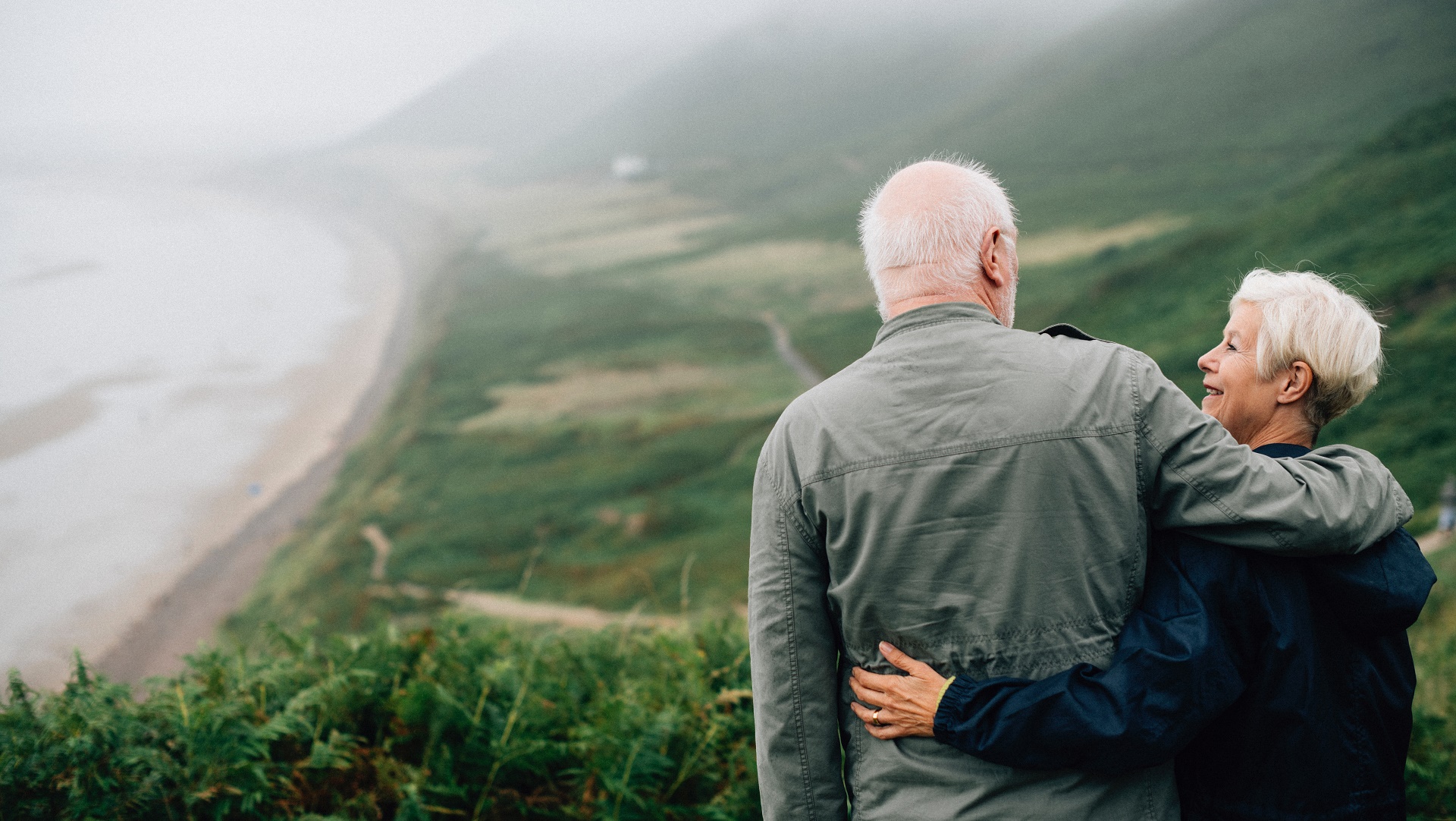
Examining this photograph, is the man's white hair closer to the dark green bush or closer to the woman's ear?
the woman's ear

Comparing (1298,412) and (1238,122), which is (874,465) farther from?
(1238,122)

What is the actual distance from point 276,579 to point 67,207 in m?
72.2

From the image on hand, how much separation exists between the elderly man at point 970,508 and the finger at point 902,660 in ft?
0.09

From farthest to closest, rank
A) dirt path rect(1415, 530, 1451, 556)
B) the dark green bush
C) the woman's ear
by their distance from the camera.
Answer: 1. dirt path rect(1415, 530, 1451, 556)
2. the dark green bush
3. the woman's ear

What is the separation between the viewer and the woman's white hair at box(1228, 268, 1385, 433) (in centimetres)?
226

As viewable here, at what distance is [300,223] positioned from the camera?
8750 cm

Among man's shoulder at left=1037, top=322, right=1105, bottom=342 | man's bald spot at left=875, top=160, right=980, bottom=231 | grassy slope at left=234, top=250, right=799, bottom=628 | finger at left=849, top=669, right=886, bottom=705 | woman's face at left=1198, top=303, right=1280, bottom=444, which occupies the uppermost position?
man's bald spot at left=875, top=160, right=980, bottom=231

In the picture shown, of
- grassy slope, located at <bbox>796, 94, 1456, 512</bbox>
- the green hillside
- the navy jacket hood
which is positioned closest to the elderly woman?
the navy jacket hood

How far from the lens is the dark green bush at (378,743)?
11.2 feet

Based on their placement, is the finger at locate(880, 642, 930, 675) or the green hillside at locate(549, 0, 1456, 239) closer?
the finger at locate(880, 642, 930, 675)

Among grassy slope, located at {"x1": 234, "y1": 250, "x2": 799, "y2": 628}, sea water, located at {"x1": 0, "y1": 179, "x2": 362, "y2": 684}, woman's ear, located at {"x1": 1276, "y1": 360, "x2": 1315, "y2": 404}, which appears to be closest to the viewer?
woman's ear, located at {"x1": 1276, "y1": 360, "x2": 1315, "y2": 404}

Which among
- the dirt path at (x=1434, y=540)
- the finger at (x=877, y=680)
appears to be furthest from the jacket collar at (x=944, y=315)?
the dirt path at (x=1434, y=540)

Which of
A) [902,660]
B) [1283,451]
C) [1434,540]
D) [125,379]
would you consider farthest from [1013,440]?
[125,379]

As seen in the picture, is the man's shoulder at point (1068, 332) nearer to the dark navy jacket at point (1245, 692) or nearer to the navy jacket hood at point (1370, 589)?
the dark navy jacket at point (1245, 692)
